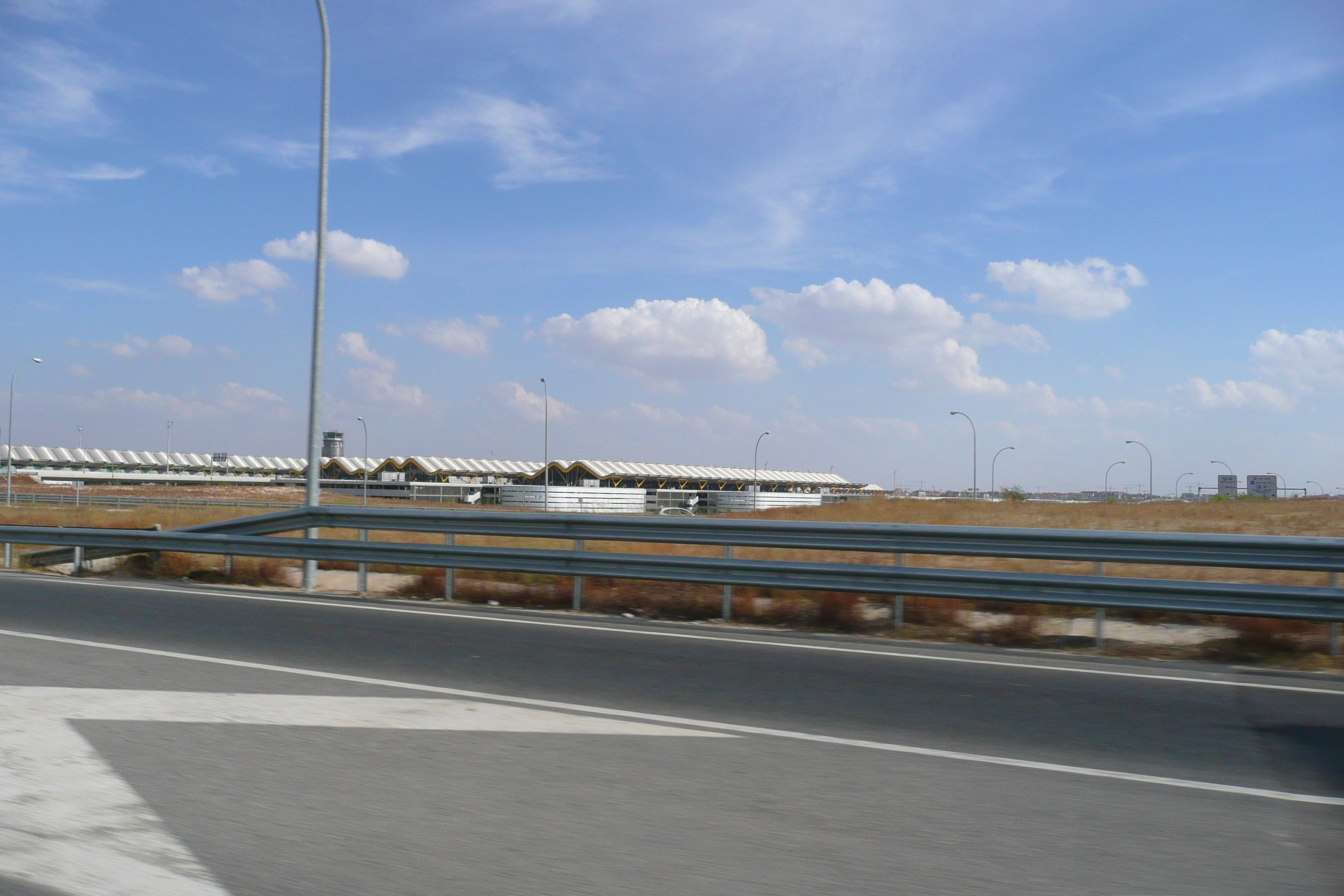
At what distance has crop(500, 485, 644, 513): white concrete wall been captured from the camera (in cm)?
5800

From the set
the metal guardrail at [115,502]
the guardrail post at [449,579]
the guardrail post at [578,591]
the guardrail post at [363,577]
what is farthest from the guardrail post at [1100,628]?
the metal guardrail at [115,502]

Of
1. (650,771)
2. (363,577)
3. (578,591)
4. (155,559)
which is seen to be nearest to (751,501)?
(155,559)

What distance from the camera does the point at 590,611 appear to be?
1041 centimetres

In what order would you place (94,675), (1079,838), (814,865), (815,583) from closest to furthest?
(814,865) < (1079,838) < (94,675) < (815,583)

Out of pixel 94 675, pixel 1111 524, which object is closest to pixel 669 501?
pixel 1111 524

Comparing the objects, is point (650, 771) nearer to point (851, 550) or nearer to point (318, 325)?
point (851, 550)

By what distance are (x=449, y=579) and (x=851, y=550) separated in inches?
190

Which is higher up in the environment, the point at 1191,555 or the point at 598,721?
the point at 1191,555

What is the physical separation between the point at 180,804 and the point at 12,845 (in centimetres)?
59

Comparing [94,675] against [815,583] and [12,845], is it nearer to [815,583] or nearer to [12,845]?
[12,845]

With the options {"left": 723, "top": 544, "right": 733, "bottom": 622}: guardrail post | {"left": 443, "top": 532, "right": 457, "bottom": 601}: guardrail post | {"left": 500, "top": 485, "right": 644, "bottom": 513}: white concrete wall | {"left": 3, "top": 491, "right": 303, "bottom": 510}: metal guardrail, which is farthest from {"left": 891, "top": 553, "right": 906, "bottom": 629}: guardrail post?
{"left": 500, "top": 485, "right": 644, "bottom": 513}: white concrete wall

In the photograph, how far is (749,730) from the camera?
535 cm

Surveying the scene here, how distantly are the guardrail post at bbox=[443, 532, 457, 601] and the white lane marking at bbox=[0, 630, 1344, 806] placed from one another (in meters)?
3.98

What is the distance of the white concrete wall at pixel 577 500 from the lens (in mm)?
58000
